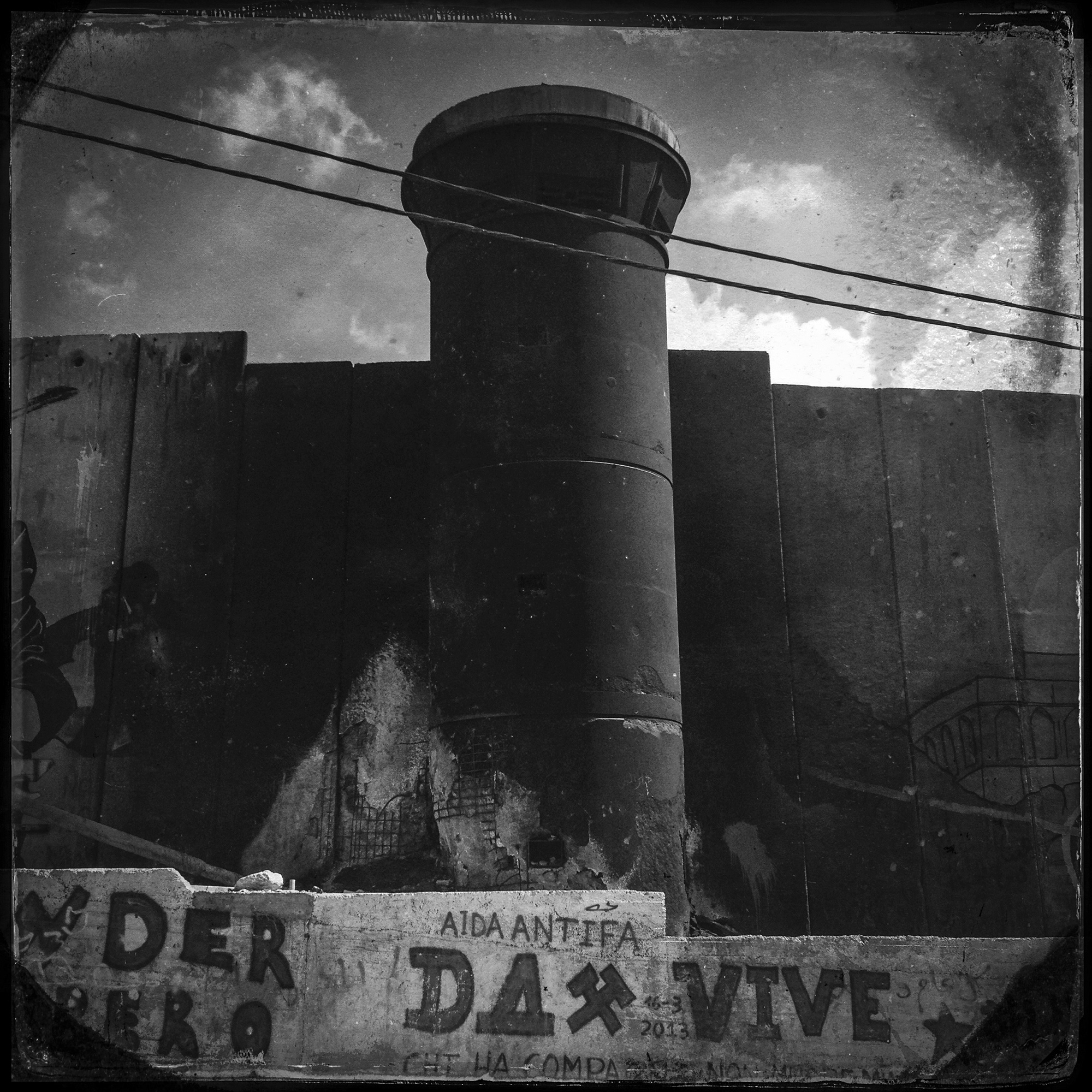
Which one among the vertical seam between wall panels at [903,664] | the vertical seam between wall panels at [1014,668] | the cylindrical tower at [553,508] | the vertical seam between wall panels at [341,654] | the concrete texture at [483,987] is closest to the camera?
the concrete texture at [483,987]

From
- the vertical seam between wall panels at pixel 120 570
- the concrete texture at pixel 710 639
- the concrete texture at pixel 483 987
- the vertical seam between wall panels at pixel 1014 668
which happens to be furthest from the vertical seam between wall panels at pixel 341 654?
the vertical seam between wall panels at pixel 1014 668

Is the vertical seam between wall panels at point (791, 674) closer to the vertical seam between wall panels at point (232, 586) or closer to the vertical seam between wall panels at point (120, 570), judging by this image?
the vertical seam between wall panels at point (232, 586)

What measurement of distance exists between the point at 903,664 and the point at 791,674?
1148 mm

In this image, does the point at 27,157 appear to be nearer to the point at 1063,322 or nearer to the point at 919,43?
the point at 919,43

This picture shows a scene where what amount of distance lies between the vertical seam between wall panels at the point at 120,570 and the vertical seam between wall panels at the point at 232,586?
103 cm

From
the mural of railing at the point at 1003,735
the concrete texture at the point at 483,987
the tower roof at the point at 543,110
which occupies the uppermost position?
the tower roof at the point at 543,110

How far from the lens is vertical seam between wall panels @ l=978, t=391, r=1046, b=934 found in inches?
411

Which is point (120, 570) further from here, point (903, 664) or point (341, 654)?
point (903, 664)

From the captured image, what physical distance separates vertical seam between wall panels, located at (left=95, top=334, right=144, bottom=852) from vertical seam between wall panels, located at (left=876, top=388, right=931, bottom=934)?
24.1 feet

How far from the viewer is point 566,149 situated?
342 inches

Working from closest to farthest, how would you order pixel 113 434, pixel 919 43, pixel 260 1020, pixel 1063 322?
pixel 260 1020
pixel 919 43
pixel 1063 322
pixel 113 434

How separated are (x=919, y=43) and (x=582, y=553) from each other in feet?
14.5

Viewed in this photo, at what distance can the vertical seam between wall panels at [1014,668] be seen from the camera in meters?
10.4

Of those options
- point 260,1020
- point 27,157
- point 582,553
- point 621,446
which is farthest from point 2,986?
point 27,157
